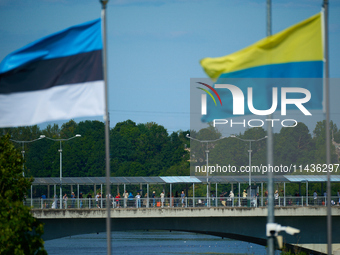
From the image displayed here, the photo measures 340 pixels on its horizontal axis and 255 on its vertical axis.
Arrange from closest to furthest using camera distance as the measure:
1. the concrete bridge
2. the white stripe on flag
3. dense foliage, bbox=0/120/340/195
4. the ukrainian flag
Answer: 1. the white stripe on flag
2. the ukrainian flag
3. the concrete bridge
4. dense foliage, bbox=0/120/340/195

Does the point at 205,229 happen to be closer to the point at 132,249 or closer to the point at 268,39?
the point at 132,249

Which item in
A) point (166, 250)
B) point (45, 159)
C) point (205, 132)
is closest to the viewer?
point (166, 250)

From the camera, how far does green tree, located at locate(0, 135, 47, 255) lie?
2270cm

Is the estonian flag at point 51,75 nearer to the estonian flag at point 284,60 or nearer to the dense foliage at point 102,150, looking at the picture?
the estonian flag at point 284,60

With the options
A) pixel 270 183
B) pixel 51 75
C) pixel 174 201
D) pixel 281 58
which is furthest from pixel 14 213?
pixel 174 201

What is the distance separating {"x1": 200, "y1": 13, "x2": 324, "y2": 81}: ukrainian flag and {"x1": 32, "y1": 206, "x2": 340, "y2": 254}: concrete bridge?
2870cm

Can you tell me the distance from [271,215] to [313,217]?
3107cm

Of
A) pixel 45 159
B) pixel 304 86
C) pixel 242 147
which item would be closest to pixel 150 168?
pixel 45 159

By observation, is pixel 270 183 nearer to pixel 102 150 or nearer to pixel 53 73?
pixel 53 73

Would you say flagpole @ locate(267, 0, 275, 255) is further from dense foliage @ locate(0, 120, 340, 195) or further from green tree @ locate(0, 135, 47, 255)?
dense foliage @ locate(0, 120, 340, 195)

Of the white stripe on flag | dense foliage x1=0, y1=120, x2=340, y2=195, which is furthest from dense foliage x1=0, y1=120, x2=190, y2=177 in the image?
the white stripe on flag

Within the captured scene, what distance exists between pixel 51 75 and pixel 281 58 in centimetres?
708

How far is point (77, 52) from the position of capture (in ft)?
62.4

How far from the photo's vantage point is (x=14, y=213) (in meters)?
23.5
